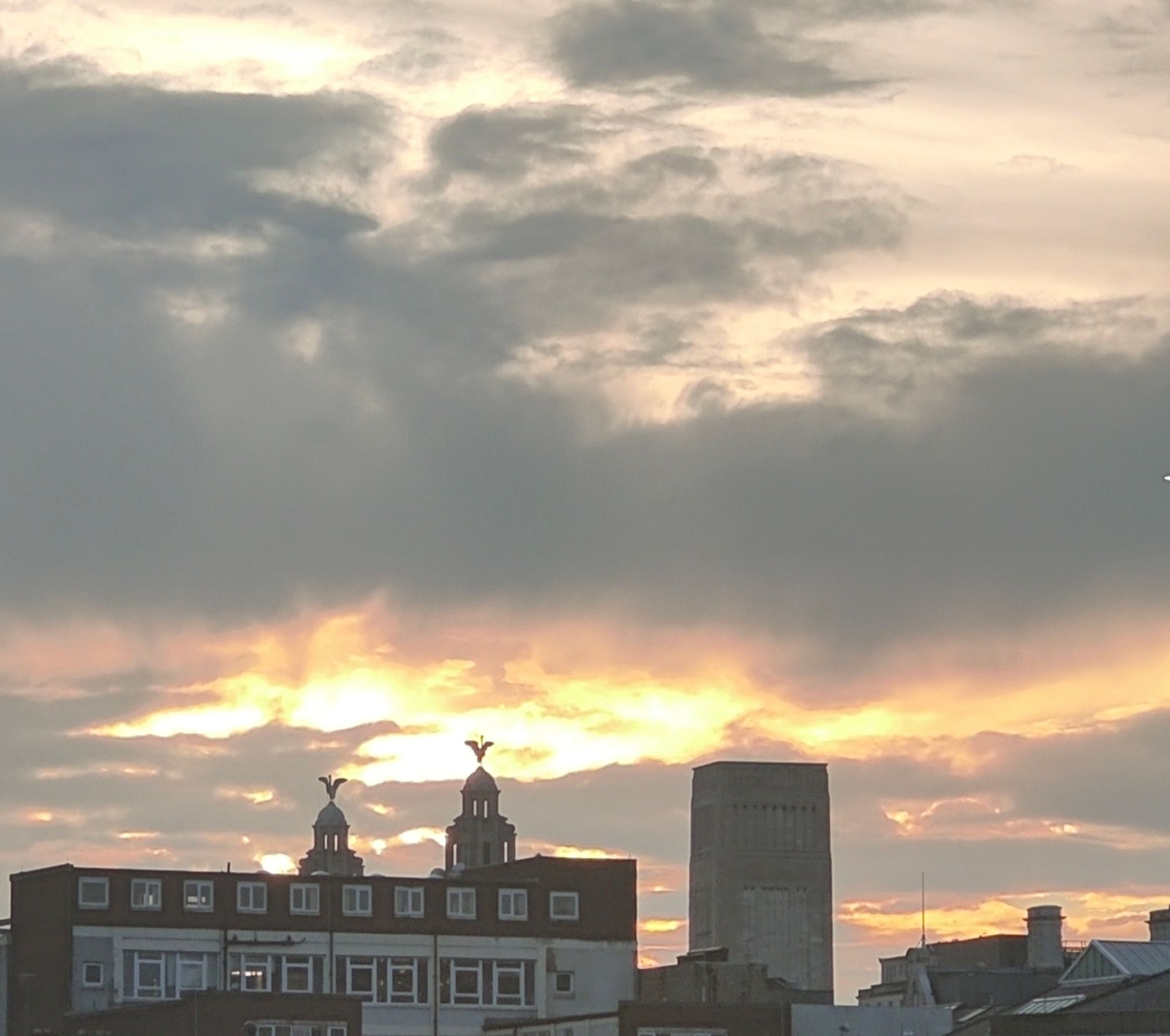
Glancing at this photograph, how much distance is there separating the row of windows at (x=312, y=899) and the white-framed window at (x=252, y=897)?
34mm

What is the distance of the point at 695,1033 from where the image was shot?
465 ft

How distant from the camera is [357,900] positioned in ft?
552

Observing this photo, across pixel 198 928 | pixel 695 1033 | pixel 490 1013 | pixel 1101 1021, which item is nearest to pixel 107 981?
pixel 198 928

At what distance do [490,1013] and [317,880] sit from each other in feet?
41.8

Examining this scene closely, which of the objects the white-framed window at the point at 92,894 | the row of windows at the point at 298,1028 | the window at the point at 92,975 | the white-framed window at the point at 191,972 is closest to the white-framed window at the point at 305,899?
the white-framed window at the point at 191,972

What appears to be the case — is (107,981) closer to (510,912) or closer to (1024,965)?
(510,912)

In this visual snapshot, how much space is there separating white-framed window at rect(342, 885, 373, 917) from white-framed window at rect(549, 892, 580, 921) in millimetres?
10903

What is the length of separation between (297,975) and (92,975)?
11.9 meters

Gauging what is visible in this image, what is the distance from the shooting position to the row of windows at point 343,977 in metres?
162

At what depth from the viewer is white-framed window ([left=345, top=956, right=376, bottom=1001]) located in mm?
165625

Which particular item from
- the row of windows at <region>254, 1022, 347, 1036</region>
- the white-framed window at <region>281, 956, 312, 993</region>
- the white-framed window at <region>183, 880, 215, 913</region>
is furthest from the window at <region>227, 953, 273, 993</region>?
the row of windows at <region>254, 1022, 347, 1036</region>

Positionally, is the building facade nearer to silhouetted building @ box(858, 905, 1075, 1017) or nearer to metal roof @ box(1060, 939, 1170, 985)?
silhouetted building @ box(858, 905, 1075, 1017)

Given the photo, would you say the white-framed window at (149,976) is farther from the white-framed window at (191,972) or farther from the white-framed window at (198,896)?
the white-framed window at (198,896)

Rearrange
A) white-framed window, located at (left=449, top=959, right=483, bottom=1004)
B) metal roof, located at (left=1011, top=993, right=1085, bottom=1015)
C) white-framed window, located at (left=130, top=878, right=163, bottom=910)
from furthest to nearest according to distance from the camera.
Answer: white-framed window, located at (left=449, top=959, right=483, bottom=1004) < white-framed window, located at (left=130, top=878, right=163, bottom=910) < metal roof, located at (left=1011, top=993, right=1085, bottom=1015)
